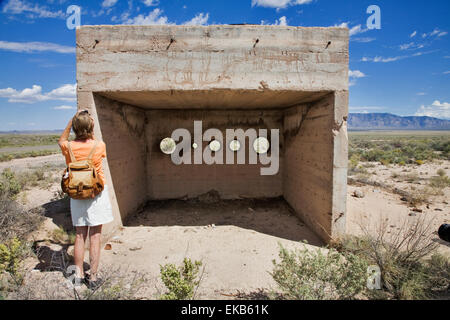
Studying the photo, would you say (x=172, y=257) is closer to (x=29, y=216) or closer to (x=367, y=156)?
(x=29, y=216)

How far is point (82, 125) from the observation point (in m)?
2.58

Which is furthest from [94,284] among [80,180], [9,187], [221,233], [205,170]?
[9,187]

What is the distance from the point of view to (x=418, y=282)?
2.83 metres

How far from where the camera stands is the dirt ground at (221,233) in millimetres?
3346

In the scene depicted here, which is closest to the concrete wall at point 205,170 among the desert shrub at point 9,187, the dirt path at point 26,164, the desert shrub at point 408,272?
the desert shrub at point 9,187

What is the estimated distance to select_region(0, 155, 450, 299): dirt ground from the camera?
3.35 meters

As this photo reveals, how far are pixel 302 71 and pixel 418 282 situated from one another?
10.3 feet

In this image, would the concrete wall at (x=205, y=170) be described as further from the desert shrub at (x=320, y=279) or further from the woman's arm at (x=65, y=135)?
the desert shrub at (x=320, y=279)

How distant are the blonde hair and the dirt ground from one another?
1777 millimetres

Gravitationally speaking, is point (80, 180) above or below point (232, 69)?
below

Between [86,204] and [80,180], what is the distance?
1.04 feet

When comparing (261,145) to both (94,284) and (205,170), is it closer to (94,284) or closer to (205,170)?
(205,170)

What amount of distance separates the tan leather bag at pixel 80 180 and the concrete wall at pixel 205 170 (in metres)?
4.23

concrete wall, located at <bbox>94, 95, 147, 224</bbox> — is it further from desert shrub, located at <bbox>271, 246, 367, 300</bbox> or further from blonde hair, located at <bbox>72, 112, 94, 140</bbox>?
desert shrub, located at <bbox>271, 246, 367, 300</bbox>
